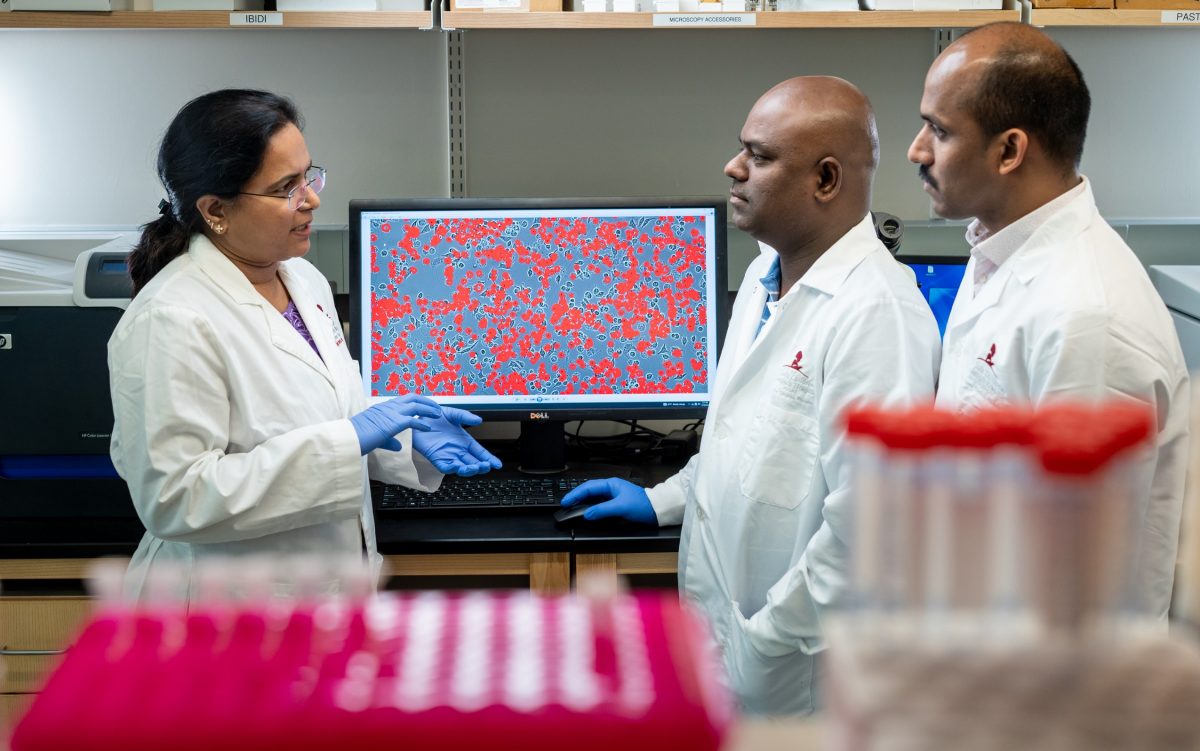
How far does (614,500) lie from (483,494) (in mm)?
280

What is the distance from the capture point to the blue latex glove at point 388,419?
6.11ft

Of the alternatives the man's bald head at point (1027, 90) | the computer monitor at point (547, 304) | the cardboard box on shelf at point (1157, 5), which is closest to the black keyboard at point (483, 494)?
the computer monitor at point (547, 304)

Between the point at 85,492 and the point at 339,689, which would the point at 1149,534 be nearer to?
the point at 339,689

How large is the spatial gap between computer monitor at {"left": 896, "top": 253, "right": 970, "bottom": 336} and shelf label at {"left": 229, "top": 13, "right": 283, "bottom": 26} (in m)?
1.36

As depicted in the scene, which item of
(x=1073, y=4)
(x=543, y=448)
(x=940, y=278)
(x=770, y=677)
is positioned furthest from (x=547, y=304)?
(x=1073, y=4)

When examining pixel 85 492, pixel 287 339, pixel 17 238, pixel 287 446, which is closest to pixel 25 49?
pixel 17 238

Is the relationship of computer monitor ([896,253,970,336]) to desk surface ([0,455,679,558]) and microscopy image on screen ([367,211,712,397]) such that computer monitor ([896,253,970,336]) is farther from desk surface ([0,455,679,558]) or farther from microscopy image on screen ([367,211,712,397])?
desk surface ([0,455,679,558])

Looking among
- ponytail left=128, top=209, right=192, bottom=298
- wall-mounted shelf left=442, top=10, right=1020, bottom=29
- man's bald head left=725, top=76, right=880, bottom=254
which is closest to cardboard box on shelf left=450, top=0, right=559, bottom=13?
wall-mounted shelf left=442, top=10, right=1020, bottom=29

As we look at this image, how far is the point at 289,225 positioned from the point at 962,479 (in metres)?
1.53

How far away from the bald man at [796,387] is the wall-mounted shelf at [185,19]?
2.70 feet

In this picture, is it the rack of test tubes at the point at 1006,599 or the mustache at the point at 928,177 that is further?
the mustache at the point at 928,177

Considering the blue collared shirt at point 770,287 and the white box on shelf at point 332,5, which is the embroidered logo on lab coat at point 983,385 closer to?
the blue collared shirt at point 770,287

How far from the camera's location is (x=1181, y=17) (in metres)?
2.32

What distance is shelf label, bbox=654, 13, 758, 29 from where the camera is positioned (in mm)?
2256
